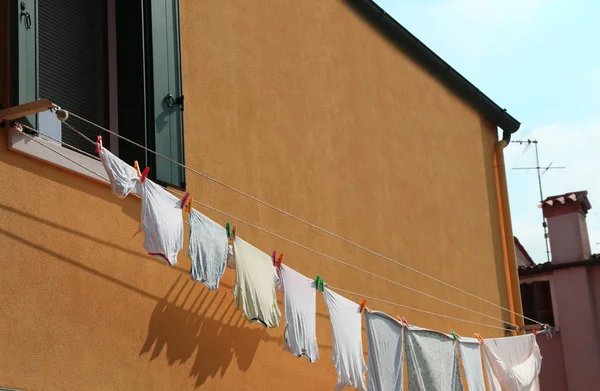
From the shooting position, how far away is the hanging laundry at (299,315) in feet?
20.4

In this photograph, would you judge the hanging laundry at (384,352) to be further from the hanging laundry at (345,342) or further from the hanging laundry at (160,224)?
the hanging laundry at (160,224)

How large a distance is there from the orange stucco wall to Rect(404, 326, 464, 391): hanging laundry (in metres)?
0.64

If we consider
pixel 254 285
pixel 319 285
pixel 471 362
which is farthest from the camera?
pixel 471 362

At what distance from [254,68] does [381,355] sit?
2.37 meters

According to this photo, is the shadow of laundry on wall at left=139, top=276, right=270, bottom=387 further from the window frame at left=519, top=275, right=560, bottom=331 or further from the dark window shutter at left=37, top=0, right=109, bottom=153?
the window frame at left=519, top=275, right=560, bottom=331

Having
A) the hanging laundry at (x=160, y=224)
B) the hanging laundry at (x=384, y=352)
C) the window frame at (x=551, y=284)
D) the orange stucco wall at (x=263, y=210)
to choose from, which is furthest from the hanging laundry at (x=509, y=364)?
the window frame at (x=551, y=284)

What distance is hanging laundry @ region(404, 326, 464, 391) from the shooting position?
24.7 ft

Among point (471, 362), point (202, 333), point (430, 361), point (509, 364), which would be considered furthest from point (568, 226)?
point (202, 333)

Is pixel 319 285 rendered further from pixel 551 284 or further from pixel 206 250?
pixel 551 284

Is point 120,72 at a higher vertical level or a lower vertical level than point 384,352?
higher

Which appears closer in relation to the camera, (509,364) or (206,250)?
(206,250)

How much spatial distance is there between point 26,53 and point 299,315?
239 centimetres

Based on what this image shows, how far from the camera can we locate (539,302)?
16.0m

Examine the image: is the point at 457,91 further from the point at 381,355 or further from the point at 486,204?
the point at 381,355
